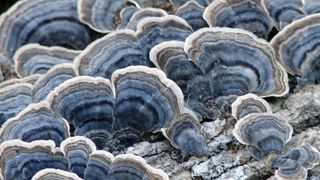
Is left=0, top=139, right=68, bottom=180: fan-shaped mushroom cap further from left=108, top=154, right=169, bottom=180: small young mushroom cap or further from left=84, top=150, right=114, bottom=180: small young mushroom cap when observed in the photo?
left=108, top=154, right=169, bottom=180: small young mushroom cap

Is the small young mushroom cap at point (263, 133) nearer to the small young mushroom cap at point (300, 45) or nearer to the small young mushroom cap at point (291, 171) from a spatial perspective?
the small young mushroom cap at point (291, 171)

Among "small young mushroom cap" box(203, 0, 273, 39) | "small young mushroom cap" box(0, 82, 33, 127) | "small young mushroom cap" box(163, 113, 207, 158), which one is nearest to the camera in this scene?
"small young mushroom cap" box(163, 113, 207, 158)

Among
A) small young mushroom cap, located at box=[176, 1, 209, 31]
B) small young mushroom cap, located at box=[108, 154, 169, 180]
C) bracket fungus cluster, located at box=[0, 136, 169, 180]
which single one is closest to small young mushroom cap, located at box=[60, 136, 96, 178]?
bracket fungus cluster, located at box=[0, 136, 169, 180]

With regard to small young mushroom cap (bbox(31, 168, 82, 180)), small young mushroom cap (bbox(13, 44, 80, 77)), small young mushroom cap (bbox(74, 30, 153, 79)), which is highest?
small young mushroom cap (bbox(74, 30, 153, 79))

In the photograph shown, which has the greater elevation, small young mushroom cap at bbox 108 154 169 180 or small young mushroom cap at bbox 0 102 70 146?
small young mushroom cap at bbox 0 102 70 146

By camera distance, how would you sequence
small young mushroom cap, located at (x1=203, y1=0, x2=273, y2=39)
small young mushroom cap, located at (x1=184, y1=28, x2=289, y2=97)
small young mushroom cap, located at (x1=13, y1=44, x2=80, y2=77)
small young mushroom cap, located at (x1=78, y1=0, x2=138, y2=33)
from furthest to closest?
small young mushroom cap, located at (x1=78, y1=0, x2=138, y2=33)
small young mushroom cap, located at (x1=13, y1=44, x2=80, y2=77)
small young mushroom cap, located at (x1=203, y1=0, x2=273, y2=39)
small young mushroom cap, located at (x1=184, y1=28, x2=289, y2=97)

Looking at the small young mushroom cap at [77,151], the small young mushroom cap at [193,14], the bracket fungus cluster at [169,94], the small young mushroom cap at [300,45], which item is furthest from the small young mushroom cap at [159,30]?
the small young mushroom cap at [77,151]
